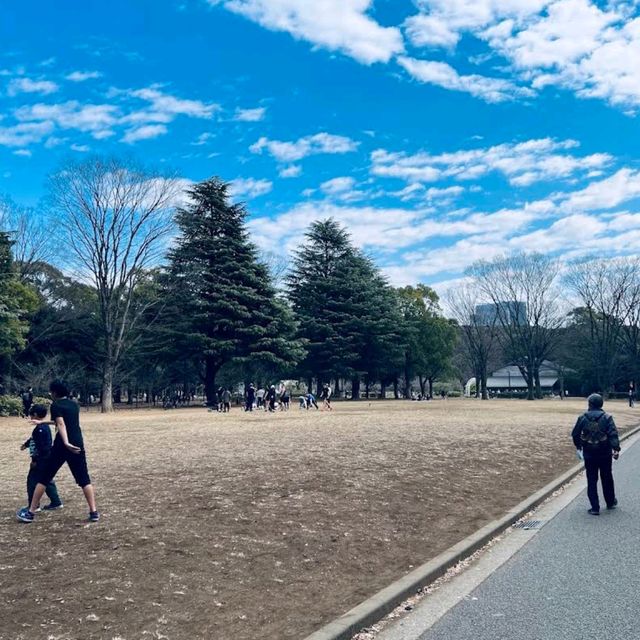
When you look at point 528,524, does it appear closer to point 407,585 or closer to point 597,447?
point 597,447

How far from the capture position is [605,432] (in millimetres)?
8570

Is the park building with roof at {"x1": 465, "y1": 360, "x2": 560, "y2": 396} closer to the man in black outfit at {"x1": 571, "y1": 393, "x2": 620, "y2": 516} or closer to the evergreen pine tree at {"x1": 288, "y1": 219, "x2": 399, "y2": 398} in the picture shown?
the evergreen pine tree at {"x1": 288, "y1": 219, "x2": 399, "y2": 398}

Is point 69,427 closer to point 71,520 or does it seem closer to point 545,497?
point 71,520

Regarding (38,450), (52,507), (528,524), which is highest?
(38,450)

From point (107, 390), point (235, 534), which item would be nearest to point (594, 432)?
point (235, 534)

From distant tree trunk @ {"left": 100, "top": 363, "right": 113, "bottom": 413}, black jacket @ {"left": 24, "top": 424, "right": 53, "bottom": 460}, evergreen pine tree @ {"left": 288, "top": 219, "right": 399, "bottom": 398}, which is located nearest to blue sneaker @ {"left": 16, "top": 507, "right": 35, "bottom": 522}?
black jacket @ {"left": 24, "top": 424, "right": 53, "bottom": 460}

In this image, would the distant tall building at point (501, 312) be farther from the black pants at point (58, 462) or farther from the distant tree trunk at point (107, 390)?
the black pants at point (58, 462)

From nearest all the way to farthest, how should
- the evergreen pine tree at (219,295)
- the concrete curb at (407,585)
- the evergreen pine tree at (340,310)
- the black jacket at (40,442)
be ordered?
the concrete curb at (407,585) < the black jacket at (40,442) < the evergreen pine tree at (219,295) < the evergreen pine tree at (340,310)

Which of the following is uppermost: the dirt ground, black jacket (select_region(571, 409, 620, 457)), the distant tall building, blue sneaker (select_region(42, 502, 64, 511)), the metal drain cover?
the distant tall building

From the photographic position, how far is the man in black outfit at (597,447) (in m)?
8.55

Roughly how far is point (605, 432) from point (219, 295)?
113 feet

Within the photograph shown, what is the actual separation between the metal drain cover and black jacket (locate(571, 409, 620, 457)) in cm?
121

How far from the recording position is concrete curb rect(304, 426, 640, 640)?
4324 mm

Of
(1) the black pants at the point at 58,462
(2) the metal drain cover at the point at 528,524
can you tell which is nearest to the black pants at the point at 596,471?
(2) the metal drain cover at the point at 528,524
